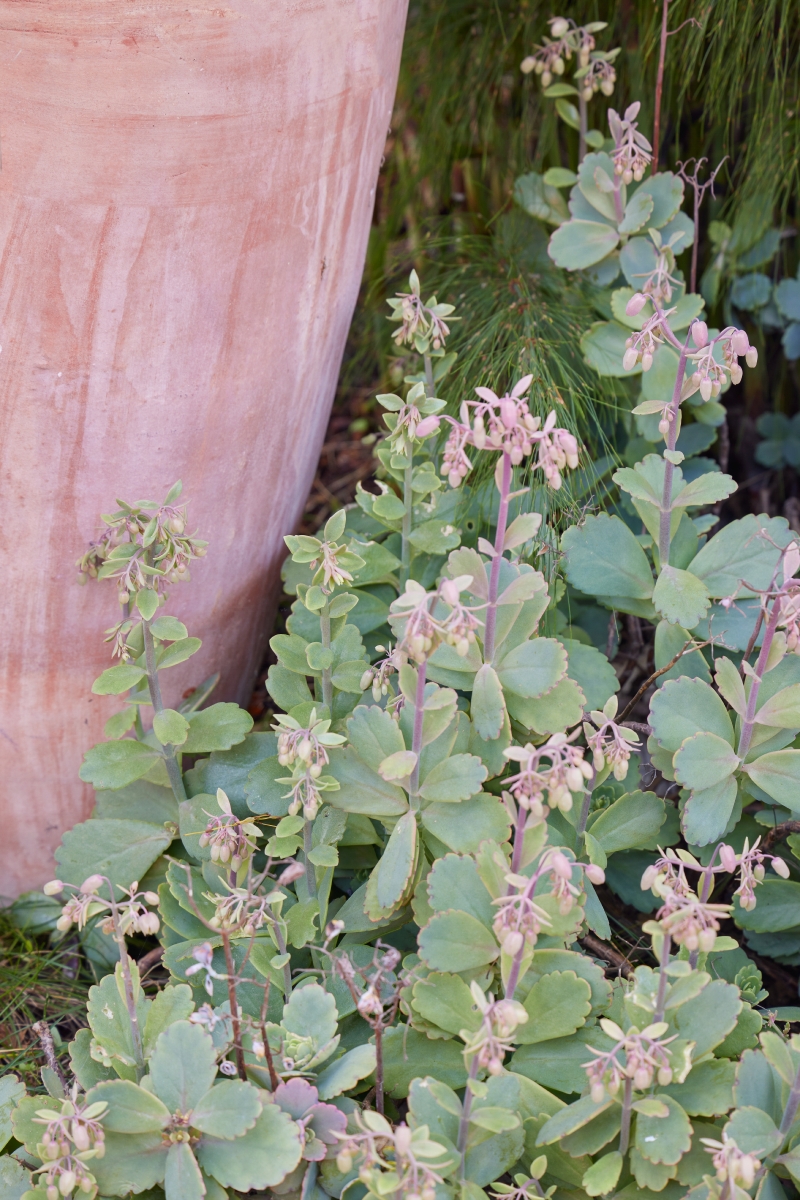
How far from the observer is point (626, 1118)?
1.05m

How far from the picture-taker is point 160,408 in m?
1.42

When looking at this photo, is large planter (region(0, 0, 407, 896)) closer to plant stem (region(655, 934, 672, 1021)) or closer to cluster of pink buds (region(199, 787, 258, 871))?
cluster of pink buds (region(199, 787, 258, 871))

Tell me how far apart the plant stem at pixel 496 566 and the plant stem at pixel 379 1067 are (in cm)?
44

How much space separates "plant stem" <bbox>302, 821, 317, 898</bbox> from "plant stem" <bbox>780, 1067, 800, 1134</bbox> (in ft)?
1.86

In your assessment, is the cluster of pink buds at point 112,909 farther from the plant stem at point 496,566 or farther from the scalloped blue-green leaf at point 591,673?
the scalloped blue-green leaf at point 591,673

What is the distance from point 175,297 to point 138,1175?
987 millimetres

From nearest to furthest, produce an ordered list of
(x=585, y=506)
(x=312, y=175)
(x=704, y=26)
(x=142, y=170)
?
(x=142, y=170)
(x=312, y=175)
(x=585, y=506)
(x=704, y=26)

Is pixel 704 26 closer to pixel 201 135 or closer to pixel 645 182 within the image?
pixel 645 182

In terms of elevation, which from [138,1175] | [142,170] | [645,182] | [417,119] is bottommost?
[138,1175]

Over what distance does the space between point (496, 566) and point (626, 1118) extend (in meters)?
0.57

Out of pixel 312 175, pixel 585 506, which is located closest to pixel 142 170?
pixel 312 175

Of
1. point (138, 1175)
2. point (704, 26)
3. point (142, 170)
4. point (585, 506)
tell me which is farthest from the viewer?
point (704, 26)

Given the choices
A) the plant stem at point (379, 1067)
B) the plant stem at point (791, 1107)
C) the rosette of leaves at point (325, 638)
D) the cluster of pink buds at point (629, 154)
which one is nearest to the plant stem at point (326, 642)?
the rosette of leaves at point (325, 638)

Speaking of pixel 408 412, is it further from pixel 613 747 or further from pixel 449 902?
Result: pixel 449 902
